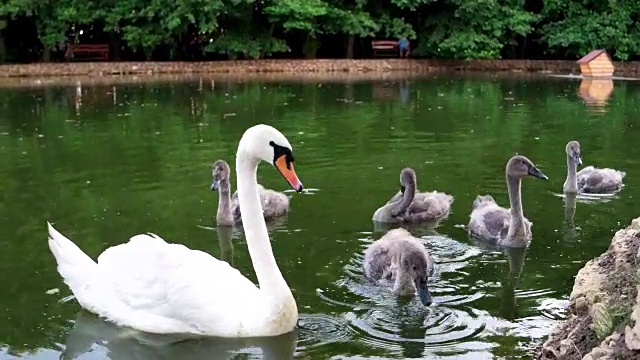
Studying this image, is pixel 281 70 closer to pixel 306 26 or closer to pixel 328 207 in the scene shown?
pixel 306 26

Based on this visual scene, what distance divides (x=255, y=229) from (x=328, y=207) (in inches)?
136

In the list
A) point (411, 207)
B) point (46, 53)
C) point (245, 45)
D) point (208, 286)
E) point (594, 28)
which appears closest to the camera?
point (208, 286)

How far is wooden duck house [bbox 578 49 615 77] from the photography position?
1112 inches

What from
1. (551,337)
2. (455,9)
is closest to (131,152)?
(551,337)

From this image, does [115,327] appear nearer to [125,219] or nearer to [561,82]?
[125,219]

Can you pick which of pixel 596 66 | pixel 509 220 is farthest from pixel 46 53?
pixel 509 220

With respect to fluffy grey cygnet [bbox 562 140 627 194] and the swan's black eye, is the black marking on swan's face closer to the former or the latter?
the swan's black eye

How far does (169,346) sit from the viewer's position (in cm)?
541

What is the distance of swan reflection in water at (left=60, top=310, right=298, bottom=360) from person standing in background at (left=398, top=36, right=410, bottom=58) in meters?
29.0

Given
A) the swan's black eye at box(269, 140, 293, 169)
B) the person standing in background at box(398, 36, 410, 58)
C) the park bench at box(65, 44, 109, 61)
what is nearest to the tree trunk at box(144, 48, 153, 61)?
the park bench at box(65, 44, 109, 61)

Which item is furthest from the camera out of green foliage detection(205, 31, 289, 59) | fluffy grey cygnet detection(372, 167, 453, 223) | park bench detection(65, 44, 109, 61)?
park bench detection(65, 44, 109, 61)

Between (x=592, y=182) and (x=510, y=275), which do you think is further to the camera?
(x=592, y=182)

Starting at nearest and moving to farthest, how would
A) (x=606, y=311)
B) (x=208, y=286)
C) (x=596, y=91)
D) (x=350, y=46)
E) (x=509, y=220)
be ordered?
(x=606, y=311) < (x=208, y=286) < (x=509, y=220) < (x=596, y=91) < (x=350, y=46)

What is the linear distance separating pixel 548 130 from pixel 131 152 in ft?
23.1
